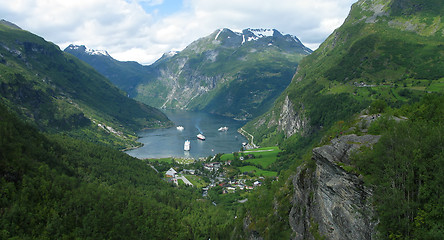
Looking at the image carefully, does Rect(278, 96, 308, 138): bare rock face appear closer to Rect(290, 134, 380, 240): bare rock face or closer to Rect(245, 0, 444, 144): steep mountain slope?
Rect(245, 0, 444, 144): steep mountain slope

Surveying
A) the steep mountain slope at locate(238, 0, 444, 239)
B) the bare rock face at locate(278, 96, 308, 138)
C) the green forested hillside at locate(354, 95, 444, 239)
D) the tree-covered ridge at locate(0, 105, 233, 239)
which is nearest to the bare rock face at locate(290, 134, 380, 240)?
the steep mountain slope at locate(238, 0, 444, 239)

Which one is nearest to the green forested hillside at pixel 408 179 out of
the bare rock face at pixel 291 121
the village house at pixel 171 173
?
the village house at pixel 171 173

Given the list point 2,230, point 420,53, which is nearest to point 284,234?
point 2,230

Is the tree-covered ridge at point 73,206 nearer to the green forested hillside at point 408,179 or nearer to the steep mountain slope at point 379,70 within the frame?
the green forested hillside at point 408,179

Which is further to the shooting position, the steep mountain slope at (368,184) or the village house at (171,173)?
the village house at (171,173)

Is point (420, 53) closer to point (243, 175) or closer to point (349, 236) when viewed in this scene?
point (243, 175)
